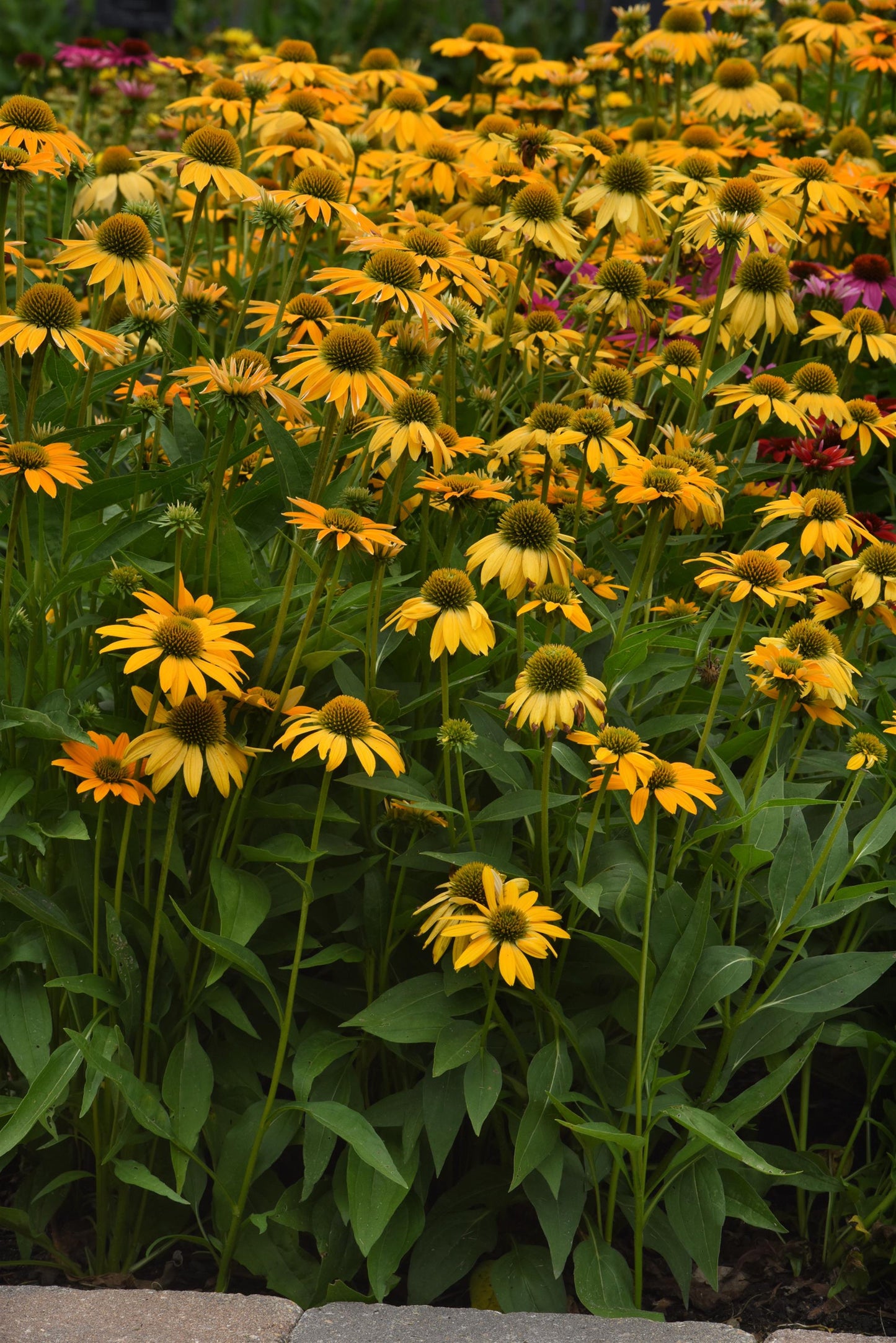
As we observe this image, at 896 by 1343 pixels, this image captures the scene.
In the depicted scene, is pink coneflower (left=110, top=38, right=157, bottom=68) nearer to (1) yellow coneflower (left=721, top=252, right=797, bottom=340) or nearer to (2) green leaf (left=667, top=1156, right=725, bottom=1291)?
(1) yellow coneflower (left=721, top=252, right=797, bottom=340)

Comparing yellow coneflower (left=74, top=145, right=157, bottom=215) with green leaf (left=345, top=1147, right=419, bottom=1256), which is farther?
yellow coneflower (left=74, top=145, right=157, bottom=215)

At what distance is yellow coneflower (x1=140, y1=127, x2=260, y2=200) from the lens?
6.61ft

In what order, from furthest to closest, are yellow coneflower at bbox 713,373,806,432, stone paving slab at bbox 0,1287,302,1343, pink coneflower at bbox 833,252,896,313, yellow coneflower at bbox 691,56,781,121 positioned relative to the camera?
yellow coneflower at bbox 691,56,781,121
pink coneflower at bbox 833,252,896,313
yellow coneflower at bbox 713,373,806,432
stone paving slab at bbox 0,1287,302,1343

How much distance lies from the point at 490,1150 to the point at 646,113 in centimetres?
300

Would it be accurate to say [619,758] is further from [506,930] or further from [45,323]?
[45,323]

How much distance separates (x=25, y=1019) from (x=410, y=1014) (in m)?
0.50

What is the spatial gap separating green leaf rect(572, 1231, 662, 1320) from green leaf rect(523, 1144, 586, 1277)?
0.08ft

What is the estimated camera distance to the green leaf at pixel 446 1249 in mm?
1765

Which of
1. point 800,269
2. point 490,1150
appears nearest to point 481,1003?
point 490,1150

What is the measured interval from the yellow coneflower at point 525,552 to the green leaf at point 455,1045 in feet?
1.83

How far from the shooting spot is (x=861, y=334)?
254 centimetres

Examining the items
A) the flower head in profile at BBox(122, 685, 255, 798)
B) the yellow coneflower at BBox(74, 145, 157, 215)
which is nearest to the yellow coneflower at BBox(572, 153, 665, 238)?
the yellow coneflower at BBox(74, 145, 157, 215)

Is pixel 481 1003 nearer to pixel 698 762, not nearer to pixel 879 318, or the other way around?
pixel 698 762

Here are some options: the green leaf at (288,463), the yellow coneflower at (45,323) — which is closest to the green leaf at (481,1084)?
the green leaf at (288,463)
